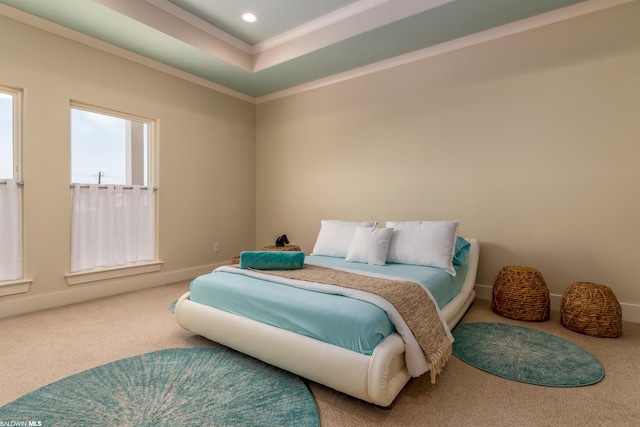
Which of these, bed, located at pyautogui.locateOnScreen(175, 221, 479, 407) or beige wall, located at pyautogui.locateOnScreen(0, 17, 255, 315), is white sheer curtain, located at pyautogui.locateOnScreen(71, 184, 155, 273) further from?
bed, located at pyautogui.locateOnScreen(175, 221, 479, 407)

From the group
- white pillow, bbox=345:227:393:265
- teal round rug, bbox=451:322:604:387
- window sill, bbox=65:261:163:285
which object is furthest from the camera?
window sill, bbox=65:261:163:285

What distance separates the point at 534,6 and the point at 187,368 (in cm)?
397

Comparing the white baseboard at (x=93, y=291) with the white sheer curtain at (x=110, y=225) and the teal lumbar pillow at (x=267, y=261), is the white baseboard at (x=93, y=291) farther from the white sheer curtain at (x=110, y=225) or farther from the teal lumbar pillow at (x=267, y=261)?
the teal lumbar pillow at (x=267, y=261)

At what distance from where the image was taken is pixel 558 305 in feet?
9.75

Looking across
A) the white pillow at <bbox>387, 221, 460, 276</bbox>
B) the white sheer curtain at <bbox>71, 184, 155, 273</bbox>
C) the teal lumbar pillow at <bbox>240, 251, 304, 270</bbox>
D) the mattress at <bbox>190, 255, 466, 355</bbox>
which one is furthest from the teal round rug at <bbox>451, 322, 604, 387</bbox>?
the white sheer curtain at <bbox>71, 184, 155, 273</bbox>

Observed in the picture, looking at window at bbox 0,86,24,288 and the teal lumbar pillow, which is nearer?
the teal lumbar pillow

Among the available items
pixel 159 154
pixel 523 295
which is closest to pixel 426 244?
pixel 523 295

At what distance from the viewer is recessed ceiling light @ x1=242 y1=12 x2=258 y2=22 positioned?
3279 mm

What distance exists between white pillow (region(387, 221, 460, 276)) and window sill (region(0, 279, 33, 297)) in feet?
11.1

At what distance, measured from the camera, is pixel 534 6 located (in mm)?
2789

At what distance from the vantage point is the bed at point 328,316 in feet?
5.06

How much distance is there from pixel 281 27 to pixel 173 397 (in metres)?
3.60

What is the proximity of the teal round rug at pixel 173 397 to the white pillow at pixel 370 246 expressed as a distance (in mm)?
1335

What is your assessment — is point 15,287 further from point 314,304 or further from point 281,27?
point 281,27
